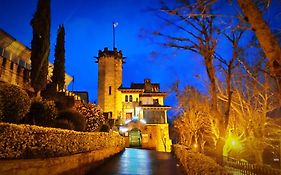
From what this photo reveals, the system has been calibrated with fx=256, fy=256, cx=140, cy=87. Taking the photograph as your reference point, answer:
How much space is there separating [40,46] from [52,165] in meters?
11.6

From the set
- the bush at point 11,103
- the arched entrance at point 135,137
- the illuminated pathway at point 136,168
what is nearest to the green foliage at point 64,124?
the illuminated pathway at point 136,168

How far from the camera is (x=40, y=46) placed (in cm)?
1773

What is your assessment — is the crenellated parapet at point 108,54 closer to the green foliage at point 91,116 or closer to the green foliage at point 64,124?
the green foliage at point 91,116

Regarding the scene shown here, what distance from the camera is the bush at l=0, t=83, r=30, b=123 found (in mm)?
→ 8330

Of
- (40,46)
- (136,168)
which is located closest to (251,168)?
(136,168)

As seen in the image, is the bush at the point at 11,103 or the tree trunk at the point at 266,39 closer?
the tree trunk at the point at 266,39

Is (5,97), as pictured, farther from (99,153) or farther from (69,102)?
(69,102)

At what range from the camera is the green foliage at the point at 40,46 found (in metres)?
17.6

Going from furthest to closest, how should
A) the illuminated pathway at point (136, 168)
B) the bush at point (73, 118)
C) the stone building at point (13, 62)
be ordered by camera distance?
the stone building at point (13, 62) < the bush at point (73, 118) < the illuminated pathway at point (136, 168)

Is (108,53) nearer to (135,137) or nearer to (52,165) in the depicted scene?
(135,137)

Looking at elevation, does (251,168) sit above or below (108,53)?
below

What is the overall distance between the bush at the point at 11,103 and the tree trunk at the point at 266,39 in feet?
24.6

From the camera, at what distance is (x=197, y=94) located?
35.9 meters

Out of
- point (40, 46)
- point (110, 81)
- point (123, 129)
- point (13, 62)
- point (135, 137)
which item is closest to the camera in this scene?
point (13, 62)
